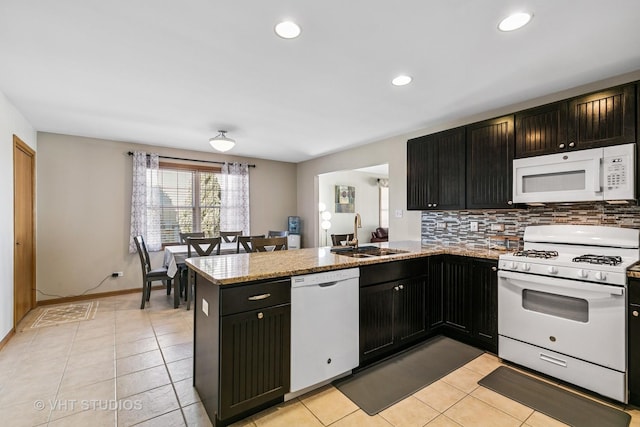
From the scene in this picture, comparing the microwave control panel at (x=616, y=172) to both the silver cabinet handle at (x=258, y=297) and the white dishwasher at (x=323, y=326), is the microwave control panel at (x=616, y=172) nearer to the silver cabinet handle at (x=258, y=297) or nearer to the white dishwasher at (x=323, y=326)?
the white dishwasher at (x=323, y=326)

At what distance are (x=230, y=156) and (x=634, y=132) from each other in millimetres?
5550

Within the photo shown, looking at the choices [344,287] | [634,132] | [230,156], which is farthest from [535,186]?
[230,156]

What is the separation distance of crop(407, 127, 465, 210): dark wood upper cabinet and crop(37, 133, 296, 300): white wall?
4197mm

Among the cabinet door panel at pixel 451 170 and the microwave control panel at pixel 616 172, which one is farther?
the cabinet door panel at pixel 451 170

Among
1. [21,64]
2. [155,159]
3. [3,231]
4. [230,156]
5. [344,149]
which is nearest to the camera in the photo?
[21,64]

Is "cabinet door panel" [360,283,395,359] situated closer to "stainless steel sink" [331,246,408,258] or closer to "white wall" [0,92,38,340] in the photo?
"stainless steel sink" [331,246,408,258]

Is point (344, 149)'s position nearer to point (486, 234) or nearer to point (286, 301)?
point (486, 234)

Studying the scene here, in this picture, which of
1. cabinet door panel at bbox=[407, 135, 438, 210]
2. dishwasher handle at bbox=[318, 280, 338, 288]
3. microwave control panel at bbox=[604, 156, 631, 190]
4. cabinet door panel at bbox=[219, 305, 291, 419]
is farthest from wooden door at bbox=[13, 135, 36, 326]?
microwave control panel at bbox=[604, 156, 631, 190]

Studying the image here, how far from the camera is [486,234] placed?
334 centimetres

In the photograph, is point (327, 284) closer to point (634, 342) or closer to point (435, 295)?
point (435, 295)

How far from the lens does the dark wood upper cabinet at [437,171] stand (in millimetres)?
3227

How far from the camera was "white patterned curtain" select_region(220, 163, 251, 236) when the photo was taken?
18.7 feet

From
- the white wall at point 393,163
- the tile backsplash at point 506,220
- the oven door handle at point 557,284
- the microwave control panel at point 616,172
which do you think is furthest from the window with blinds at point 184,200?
the microwave control panel at point 616,172

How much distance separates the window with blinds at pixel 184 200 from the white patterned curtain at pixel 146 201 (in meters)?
0.02
